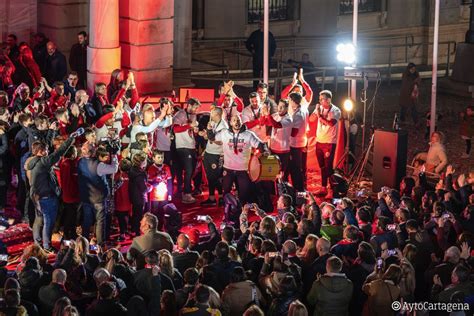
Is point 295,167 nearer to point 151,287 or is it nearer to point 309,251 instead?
point 309,251

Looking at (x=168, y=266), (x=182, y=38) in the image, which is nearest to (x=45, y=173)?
(x=168, y=266)

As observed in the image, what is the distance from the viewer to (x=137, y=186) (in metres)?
19.1

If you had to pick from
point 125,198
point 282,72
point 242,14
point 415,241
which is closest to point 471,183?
point 415,241

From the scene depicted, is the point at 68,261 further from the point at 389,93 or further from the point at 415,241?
the point at 389,93

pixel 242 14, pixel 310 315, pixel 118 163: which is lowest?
pixel 310 315

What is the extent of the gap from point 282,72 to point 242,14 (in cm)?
418

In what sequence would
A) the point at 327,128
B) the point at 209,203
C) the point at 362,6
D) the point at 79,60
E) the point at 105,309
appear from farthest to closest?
the point at 362,6, the point at 79,60, the point at 327,128, the point at 209,203, the point at 105,309

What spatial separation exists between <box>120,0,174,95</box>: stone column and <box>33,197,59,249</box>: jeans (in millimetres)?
6590

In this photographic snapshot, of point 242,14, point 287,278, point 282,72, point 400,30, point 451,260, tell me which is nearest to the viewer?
point 287,278

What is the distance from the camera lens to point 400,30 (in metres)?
38.5

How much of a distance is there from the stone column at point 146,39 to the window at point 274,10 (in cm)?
1069

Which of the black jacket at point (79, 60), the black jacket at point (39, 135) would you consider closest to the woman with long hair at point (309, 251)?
the black jacket at point (39, 135)

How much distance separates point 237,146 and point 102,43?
4.96 metres

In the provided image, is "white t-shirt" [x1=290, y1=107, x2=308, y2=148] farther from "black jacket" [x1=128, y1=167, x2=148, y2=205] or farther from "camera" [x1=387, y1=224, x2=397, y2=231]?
"camera" [x1=387, y1=224, x2=397, y2=231]
